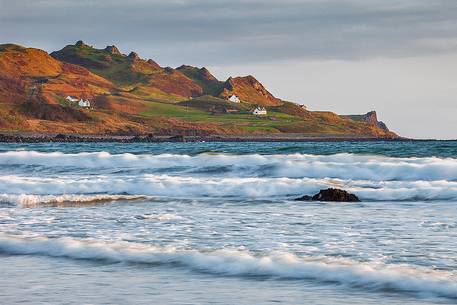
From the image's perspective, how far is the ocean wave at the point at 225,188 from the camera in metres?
24.0

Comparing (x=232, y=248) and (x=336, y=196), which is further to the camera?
(x=336, y=196)

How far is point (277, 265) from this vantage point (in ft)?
37.6

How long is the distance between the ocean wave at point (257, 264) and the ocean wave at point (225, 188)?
9.59 metres

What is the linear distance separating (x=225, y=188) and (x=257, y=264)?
15.3 meters

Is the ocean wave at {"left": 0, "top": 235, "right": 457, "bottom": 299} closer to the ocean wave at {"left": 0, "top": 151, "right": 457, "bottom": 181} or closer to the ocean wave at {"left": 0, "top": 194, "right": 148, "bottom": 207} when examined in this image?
the ocean wave at {"left": 0, "top": 194, "right": 148, "bottom": 207}

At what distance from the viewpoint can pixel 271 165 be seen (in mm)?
37469

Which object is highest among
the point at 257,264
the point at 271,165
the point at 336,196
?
the point at 271,165

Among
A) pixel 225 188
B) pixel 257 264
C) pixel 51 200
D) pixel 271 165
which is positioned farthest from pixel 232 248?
pixel 271 165

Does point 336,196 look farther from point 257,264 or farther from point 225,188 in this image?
point 257,264

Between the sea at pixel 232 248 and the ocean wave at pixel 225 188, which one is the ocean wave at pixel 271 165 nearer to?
the ocean wave at pixel 225 188

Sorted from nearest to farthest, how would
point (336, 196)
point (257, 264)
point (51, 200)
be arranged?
point (257, 264), point (336, 196), point (51, 200)

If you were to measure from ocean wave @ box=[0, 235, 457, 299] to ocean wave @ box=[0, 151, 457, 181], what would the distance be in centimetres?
2015

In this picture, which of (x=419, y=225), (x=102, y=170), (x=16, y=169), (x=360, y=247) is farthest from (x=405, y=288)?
(x=16, y=169)

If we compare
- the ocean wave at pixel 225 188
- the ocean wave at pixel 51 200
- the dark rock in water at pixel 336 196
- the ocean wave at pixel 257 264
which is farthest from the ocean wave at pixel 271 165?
the ocean wave at pixel 257 264
